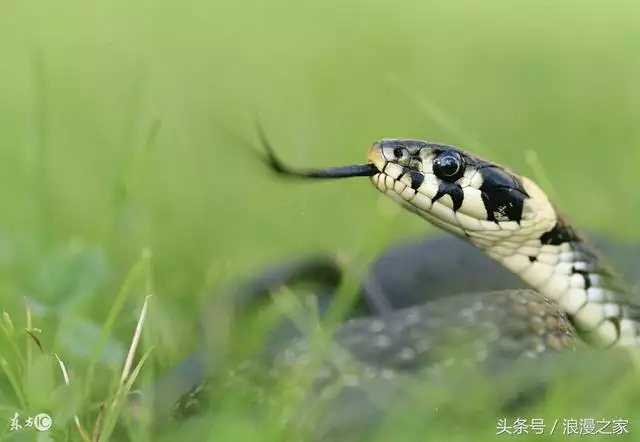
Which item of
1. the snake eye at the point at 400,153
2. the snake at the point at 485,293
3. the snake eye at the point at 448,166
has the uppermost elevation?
the snake eye at the point at 400,153

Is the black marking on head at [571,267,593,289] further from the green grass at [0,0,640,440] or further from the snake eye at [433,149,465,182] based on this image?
the snake eye at [433,149,465,182]

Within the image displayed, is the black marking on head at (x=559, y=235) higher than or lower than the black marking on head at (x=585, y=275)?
higher

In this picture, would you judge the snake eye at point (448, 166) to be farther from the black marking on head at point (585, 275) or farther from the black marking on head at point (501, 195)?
the black marking on head at point (585, 275)

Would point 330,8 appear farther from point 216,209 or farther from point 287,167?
point 216,209

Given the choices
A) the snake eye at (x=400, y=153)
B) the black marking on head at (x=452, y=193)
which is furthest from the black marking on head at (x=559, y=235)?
the snake eye at (x=400, y=153)

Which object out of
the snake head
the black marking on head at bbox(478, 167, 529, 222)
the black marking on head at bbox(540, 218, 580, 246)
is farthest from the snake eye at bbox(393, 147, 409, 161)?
the black marking on head at bbox(540, 218, 580, 246)

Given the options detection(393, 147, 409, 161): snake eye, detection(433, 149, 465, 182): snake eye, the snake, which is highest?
detection(393, 147, 409, 161): snake eye

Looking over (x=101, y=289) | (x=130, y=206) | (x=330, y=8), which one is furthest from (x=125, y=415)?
(x=330, y=8)
